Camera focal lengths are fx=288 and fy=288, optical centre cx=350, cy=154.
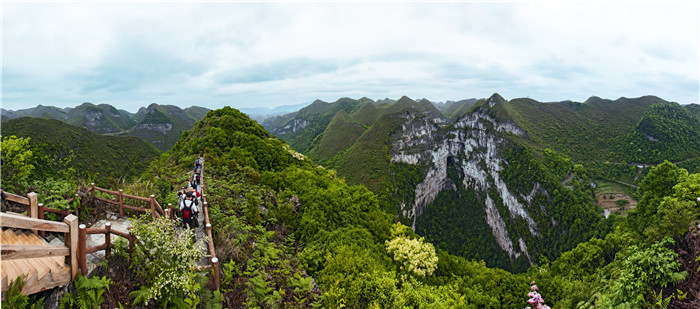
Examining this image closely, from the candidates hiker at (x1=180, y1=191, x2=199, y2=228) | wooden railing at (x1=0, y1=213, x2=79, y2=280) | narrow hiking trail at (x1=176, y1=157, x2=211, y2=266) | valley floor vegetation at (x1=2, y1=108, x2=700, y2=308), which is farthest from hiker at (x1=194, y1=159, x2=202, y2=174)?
wooden railing at (x1=0, y1=213, x2=79, y2=280)

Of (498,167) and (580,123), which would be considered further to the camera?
(580,123)

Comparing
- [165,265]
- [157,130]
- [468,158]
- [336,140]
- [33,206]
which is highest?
[157,130]

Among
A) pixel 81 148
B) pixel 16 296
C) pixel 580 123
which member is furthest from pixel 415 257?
pixel 580 123

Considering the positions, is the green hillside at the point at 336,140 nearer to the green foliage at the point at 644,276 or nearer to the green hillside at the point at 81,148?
the green hillside at the point at 81,148

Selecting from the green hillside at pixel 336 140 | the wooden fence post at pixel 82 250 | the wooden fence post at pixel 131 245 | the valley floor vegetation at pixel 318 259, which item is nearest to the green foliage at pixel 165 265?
the valley floor vegetation at pixel 318 259

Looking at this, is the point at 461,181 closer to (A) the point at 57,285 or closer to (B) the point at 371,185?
(B) the point at 371,185

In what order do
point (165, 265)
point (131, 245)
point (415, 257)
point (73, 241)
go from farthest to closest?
point (415, 257) → point (131, 245) → point (165, 265) → point (73, 241)

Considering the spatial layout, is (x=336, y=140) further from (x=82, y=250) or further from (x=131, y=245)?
(x=82, y=250)

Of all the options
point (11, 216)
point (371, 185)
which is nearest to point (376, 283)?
point (11, 216)
